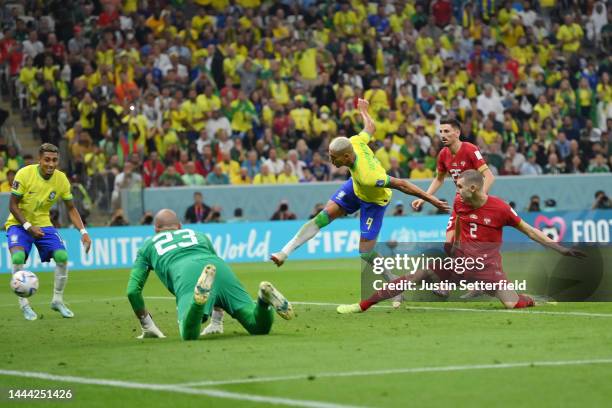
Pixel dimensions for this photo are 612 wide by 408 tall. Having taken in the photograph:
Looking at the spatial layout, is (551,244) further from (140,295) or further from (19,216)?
(19,216)

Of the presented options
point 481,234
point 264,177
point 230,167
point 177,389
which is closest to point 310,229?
point 481,234

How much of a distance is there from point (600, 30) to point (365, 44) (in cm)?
815

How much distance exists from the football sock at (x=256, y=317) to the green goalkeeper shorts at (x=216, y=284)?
2.1 inches

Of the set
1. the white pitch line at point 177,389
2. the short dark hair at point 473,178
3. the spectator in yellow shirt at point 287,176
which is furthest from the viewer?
the spectator in yellow shirt at point 287,176

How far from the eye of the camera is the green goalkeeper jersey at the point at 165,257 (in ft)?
37.7

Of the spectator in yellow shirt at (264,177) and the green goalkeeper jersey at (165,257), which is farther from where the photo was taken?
the spectator in yellow shirt at (264,177)

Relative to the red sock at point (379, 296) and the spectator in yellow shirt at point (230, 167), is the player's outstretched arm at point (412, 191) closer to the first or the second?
the red sock at point (379, 296)

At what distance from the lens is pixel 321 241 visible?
2778cm

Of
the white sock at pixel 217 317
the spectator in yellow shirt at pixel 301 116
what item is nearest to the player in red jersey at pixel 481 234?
the white sock at pixel 217 317

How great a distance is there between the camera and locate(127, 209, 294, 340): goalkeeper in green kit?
1118 cm

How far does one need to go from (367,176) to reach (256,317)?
128 inches

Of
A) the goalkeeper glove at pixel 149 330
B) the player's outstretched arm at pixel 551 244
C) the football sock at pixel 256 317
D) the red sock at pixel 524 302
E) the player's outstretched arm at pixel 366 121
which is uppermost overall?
the player's outstretched arm at pixel 366 121

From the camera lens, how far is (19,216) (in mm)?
15195

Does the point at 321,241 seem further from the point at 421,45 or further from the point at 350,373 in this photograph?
the point at 350,373
